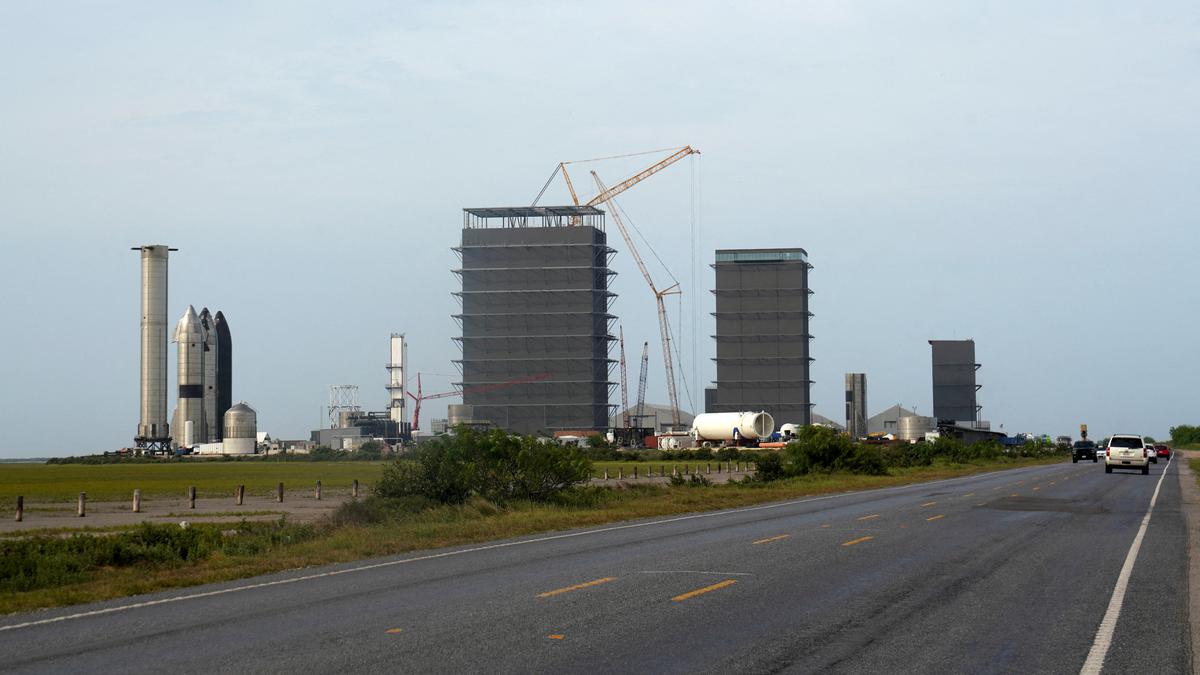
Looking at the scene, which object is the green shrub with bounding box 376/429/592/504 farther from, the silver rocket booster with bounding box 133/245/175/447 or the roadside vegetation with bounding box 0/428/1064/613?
the silver rocket booster with bounding box 133/245/175/447

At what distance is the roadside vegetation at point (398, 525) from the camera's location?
19.6 metres

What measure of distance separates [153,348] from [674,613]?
7144 inches

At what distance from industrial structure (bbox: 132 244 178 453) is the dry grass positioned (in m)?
150

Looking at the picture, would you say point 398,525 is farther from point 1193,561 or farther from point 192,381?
point 192,381

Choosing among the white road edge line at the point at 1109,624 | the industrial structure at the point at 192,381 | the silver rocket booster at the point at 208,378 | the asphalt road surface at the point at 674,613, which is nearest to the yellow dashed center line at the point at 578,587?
the asphalt road surface at the point at 674,613

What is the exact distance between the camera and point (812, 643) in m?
11.8

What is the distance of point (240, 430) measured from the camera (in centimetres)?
18588

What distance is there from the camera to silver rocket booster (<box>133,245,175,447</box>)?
17950 cm

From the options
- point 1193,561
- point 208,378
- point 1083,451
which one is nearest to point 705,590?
point 1193,561

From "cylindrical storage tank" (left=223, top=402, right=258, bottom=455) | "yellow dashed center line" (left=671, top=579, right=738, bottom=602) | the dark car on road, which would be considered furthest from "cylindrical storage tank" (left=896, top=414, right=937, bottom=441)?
"yellow dashed center line" (left=671, top=579, right=738, bottom=602)

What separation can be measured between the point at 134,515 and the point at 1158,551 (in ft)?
116

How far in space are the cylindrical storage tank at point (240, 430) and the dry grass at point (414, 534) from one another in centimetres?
14825

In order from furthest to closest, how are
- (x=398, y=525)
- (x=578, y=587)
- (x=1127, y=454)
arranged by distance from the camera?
(x=1127, y=454) → (x=398, y=525) → (x=578, y=587)

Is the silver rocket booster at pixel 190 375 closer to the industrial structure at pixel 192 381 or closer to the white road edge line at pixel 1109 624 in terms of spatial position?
the industrial structure at pixel 192 381
